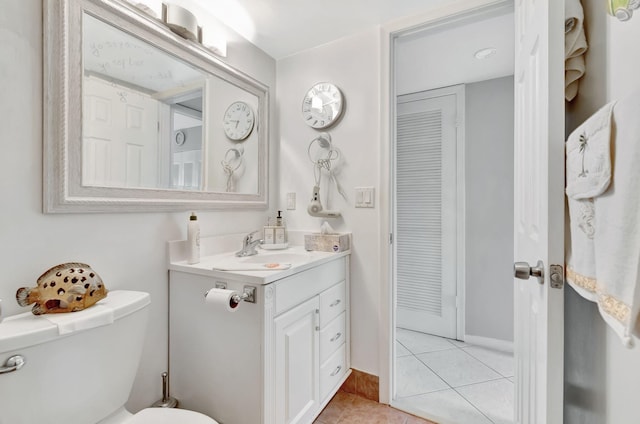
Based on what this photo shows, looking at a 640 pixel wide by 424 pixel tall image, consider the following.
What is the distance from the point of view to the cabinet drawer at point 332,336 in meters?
1.48

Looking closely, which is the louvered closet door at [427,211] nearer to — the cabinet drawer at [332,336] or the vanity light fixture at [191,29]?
the cabinet drawer at [332,336]

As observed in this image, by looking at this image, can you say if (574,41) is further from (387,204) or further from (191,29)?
(191,29)

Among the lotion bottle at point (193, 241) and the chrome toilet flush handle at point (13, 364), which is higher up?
the lotion bottle at point (193, 241)

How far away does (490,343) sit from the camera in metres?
2.29

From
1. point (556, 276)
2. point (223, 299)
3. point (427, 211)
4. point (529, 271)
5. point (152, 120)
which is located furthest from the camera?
point (427, 211)

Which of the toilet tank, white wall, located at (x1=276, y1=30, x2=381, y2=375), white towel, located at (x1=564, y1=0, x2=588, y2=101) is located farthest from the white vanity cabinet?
white towel, located at (x1=564, y1=0, x2=588, y2=101)

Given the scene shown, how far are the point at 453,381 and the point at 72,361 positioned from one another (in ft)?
6.59

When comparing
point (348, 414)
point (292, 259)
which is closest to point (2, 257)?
point (292, 259)

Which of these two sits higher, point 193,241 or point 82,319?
point 193,241

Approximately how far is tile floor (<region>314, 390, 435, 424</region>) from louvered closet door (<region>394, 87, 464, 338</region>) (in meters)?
1.13

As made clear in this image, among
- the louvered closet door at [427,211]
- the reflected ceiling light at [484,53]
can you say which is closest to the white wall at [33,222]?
the louvered closet door at [427,211]

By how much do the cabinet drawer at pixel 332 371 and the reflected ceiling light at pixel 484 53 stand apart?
7.12 feet

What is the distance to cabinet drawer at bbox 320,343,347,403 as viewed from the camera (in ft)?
4.83

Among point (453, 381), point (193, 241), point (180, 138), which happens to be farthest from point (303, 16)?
point (453, 381)
